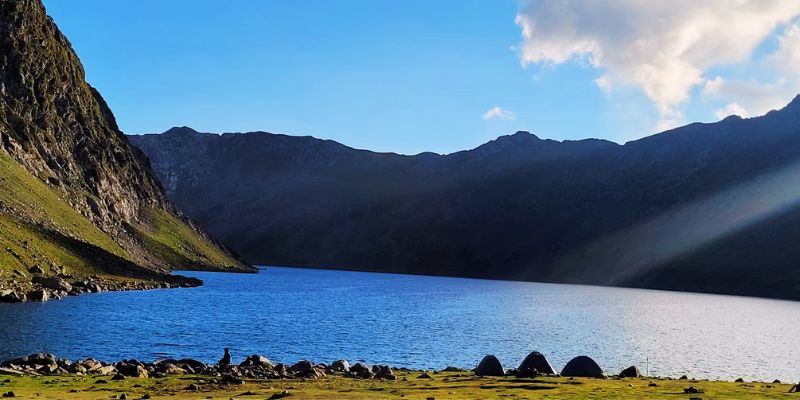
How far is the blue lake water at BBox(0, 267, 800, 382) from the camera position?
7825 cm

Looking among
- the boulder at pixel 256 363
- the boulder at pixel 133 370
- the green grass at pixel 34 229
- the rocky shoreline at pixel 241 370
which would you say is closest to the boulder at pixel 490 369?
the rocky shoreline at pixel 241 370

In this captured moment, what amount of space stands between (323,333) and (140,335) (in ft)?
87.2

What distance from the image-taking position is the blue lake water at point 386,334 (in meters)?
78.2

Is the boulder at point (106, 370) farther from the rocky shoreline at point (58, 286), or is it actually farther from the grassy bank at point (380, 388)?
the rocky shoreline at point (58, 286)

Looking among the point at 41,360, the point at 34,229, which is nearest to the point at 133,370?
the point at 41,360

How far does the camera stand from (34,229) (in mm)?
158250

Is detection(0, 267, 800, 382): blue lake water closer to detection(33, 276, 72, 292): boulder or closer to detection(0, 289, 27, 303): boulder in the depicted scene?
detection(0, 289, 27, 303): boulder

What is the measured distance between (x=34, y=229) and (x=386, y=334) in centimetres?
10097

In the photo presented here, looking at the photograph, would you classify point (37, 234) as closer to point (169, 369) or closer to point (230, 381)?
point (169, 369)

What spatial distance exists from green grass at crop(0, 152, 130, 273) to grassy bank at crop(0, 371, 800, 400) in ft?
310

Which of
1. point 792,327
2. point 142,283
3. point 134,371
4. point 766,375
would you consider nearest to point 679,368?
point 766,375

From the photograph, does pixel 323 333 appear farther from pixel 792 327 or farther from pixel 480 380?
pixel 792 327

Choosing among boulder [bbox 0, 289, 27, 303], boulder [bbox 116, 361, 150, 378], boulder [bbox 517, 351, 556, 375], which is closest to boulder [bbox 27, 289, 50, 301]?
boulder [bbox 0, 289, 27, 303]

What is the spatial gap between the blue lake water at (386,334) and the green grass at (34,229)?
16001mm
